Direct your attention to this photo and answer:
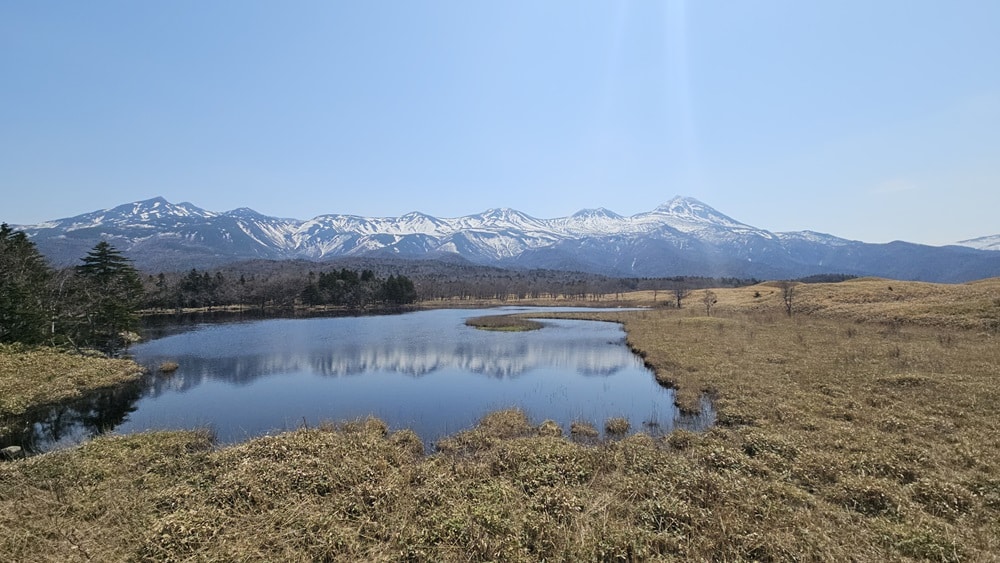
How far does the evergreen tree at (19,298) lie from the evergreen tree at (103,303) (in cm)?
369

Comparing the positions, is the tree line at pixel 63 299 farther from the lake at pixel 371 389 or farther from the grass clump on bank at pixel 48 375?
the lake at pixel 371 389

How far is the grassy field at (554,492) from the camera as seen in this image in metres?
9.23

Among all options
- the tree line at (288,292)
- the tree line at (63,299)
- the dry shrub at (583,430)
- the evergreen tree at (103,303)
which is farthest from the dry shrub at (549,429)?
the tree line at (288,292)

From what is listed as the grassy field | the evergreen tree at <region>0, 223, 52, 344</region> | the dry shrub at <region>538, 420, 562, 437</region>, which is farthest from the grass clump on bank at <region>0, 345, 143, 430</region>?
the dry shrub at <region>538, 420, 562, 437</region>

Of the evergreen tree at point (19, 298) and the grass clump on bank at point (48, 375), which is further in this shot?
the evergreen tree at point (19, 298)

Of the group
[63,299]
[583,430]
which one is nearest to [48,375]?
[63,299]

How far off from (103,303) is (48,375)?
55.9 feet

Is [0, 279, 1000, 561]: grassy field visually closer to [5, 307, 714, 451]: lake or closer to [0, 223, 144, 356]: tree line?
[5, 307, 714, 451]: lake

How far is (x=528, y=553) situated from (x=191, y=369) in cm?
4200

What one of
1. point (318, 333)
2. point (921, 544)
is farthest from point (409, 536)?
point (318, 333)

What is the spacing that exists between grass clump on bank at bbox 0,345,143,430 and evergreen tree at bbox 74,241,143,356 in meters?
7.67

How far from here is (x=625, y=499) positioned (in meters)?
11.7

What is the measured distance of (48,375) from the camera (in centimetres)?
2945

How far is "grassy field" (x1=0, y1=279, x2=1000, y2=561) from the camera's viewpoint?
9.23m
